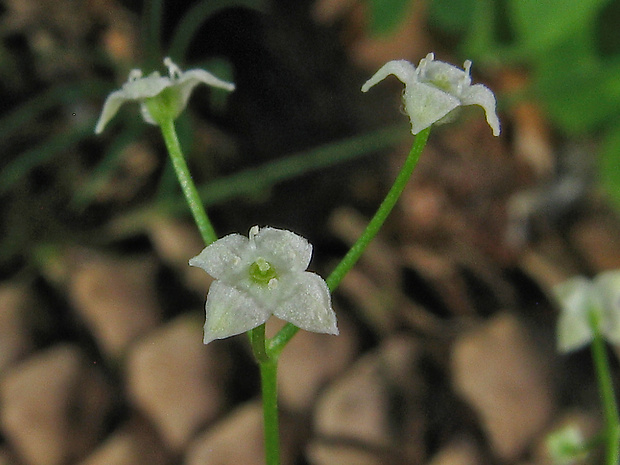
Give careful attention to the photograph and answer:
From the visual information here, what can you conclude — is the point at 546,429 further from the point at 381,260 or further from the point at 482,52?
the point at 482,52

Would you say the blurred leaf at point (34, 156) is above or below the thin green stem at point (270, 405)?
above

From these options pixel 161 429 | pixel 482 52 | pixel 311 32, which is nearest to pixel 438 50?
pixel 482 52

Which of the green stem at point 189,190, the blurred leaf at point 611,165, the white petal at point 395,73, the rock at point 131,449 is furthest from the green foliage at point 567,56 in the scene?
the rock at point 131,449

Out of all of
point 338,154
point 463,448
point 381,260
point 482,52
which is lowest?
point 463,448

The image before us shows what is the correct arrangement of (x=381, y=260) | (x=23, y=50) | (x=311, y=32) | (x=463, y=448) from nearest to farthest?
(x=463, y=448), (x=381, y=260), (x=23, y=50), (x=311, y=32)

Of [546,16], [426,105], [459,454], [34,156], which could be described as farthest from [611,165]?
[34,156]

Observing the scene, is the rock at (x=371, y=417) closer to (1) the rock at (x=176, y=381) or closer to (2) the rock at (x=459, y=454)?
(2) the rock at (x=459, y=454)

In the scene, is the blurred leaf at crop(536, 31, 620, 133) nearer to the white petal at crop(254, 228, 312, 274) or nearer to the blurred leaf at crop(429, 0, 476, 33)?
the blurred leaf at crop(429, 0, 476, 33)
